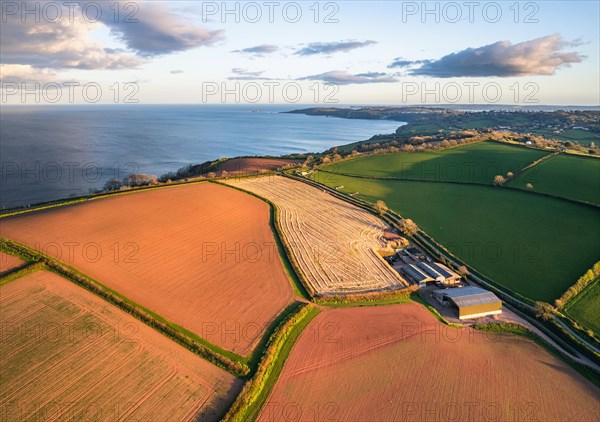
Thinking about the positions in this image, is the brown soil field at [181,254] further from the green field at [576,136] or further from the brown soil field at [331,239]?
the green field at [576,136]

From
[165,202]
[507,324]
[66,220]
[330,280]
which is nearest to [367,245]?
[330,280]

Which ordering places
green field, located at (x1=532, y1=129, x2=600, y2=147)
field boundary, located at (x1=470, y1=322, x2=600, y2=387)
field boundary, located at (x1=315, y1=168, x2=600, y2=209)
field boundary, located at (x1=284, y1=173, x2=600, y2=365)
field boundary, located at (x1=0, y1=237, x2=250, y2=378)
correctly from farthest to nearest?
green field, located at (x1=532, y1=129, x2=600, y2=147) < field boundary, located at (x1=315, y1=168, x2=600, y2=209) < field boundary, located at (x1=284, y1=173, x2=600, y2=365) < field boundary, located at (x1=470, y1=322, x2=600, y2=387) < field boundary, located at (x1=0, y1=237, x2=250, y2=378)

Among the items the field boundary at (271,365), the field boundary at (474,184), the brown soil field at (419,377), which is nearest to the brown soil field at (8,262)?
the field boundary at (271,365)

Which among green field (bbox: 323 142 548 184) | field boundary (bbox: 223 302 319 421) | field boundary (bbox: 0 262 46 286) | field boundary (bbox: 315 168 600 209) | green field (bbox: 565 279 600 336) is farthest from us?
green field (bbox: 323 142 548 184)

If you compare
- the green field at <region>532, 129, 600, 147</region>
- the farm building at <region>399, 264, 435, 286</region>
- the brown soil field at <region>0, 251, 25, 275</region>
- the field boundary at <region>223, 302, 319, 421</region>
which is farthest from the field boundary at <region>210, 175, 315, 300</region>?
the green field at <region>532, 129, 600, 147</region>

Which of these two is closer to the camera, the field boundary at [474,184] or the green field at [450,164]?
the field boundary at [474,184]

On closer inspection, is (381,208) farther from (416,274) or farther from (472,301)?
(472,301)

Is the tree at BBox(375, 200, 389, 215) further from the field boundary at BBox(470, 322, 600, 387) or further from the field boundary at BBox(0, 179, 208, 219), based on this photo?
the field boundary at BBox(0, 179, 208, 219)
